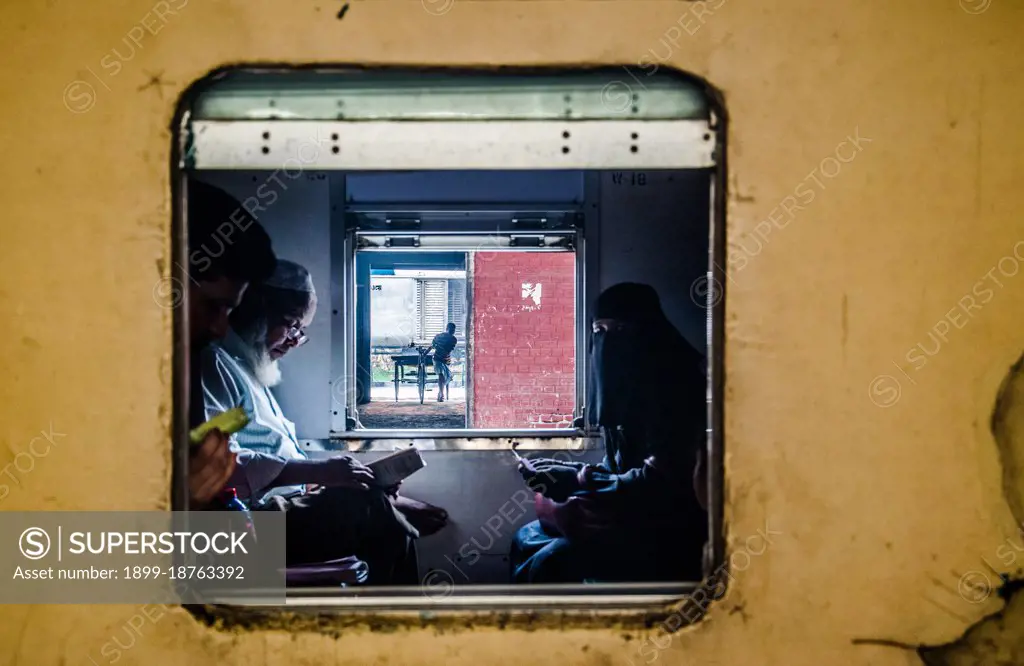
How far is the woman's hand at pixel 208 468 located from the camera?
1.54 m

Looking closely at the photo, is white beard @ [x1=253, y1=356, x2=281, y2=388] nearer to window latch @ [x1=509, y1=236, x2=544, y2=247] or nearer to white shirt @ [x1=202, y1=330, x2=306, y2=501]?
white shirt @ [x1=202, y1=330, x2=306, y2=501]

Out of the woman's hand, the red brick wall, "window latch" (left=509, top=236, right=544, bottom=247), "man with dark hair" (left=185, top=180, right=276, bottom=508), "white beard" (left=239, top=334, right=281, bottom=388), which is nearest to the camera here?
the woman's hand

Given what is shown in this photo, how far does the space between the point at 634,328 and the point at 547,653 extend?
2.44m

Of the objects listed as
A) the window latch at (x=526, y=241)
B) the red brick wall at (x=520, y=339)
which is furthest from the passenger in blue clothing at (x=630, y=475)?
the red brick wall at (x=520, y=339)

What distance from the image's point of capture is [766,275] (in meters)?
1.38

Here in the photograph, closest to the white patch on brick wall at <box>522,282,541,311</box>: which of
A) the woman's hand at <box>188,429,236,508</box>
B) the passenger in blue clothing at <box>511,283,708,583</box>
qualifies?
the passenger in blue clothing at <box>511,283,708,583</box>

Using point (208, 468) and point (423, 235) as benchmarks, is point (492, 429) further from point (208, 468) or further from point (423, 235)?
point (208, 468)

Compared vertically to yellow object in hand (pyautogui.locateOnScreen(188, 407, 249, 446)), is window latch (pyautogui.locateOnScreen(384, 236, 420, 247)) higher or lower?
higher

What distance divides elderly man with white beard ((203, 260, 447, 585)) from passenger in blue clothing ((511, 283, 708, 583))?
2.26 feet

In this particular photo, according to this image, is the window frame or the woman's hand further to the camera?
the window frame

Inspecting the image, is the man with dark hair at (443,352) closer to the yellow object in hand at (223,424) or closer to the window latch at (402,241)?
the window latch at (402,241)

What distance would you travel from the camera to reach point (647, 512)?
3.04 m

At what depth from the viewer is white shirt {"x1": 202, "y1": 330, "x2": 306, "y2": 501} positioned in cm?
299

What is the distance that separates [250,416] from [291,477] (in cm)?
37
